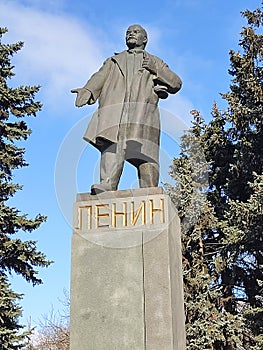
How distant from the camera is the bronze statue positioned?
276 inches

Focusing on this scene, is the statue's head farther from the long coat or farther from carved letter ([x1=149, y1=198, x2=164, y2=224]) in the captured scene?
carved letter ([x1=149, y1=198, x2=164, y2=224])

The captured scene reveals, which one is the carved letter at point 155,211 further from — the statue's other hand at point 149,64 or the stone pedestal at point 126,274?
the statue's other hand at point 149,64

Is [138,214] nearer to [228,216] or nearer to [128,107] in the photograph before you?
[128,107]

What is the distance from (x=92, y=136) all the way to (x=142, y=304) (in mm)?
2151

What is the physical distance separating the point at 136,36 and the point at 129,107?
95cm

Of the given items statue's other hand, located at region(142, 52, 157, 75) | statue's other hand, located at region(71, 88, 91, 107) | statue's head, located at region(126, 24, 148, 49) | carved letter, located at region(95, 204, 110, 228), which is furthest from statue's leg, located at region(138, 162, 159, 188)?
statue's head, located at region(126, 24, 148, 49)

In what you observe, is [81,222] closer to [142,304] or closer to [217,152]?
[142,304]

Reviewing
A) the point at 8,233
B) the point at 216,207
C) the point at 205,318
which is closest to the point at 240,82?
the point at 216,207

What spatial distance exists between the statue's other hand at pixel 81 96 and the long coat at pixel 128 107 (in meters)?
0.07

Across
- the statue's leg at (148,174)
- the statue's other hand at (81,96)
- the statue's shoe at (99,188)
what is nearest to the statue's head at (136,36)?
the statue's other hand at (81,96)

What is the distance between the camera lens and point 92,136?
7051mm

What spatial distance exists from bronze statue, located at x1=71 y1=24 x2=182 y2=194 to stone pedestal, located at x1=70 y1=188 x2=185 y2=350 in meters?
0.41

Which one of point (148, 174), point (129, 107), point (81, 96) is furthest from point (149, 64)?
point (148, 174)

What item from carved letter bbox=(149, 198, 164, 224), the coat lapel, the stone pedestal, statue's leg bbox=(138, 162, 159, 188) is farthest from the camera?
the coat lapel
